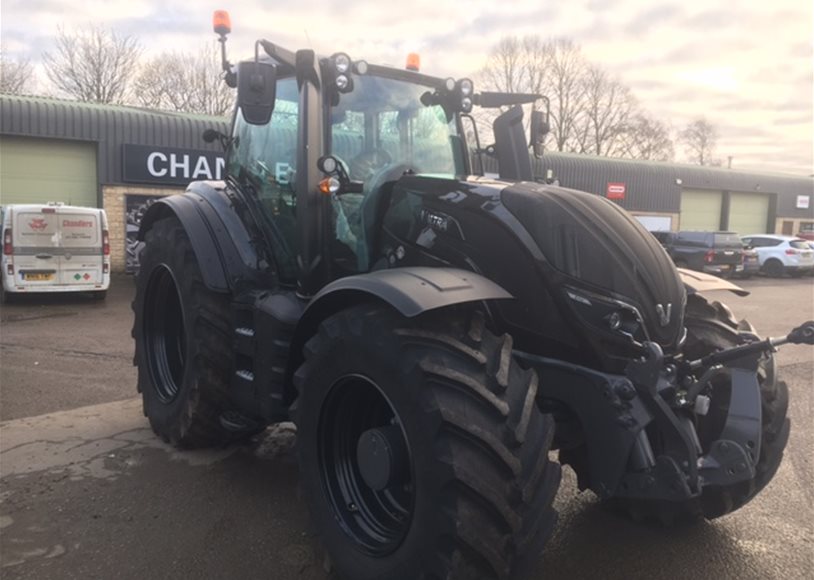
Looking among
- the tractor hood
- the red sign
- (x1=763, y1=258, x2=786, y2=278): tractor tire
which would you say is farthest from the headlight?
(x1=763, y1=258, x2=786, y2=278): tractor tire

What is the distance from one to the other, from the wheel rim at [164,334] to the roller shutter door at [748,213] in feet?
115

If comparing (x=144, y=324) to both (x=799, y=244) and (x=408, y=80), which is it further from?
(x=799, y=244)

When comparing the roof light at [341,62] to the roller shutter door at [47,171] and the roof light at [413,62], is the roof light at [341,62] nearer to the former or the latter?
the roof light at [413,62]

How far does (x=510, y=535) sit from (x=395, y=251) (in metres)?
1.72

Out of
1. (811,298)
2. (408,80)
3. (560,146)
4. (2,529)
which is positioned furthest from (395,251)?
(560,146)

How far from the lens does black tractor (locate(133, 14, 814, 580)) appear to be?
2.65m

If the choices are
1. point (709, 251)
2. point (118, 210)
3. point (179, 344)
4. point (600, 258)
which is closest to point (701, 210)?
point (709, 251)

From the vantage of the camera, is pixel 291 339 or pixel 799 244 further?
pixel 799 244

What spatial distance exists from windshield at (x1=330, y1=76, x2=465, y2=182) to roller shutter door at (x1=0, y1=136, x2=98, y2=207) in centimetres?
1537

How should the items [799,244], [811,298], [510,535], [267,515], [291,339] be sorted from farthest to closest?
[799,244]
[811,298]
[267,515]
[291,339]
[510,535]

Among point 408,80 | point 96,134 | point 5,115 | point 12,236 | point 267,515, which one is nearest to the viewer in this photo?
point 267,515

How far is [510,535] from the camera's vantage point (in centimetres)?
255

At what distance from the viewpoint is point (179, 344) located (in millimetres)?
5531

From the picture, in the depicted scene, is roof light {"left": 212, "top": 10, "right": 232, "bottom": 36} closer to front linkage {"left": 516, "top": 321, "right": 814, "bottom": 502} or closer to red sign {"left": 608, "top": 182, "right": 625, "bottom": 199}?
front linkage {"left": 516, "top": 321, "right": 814, "bottom": 502}
